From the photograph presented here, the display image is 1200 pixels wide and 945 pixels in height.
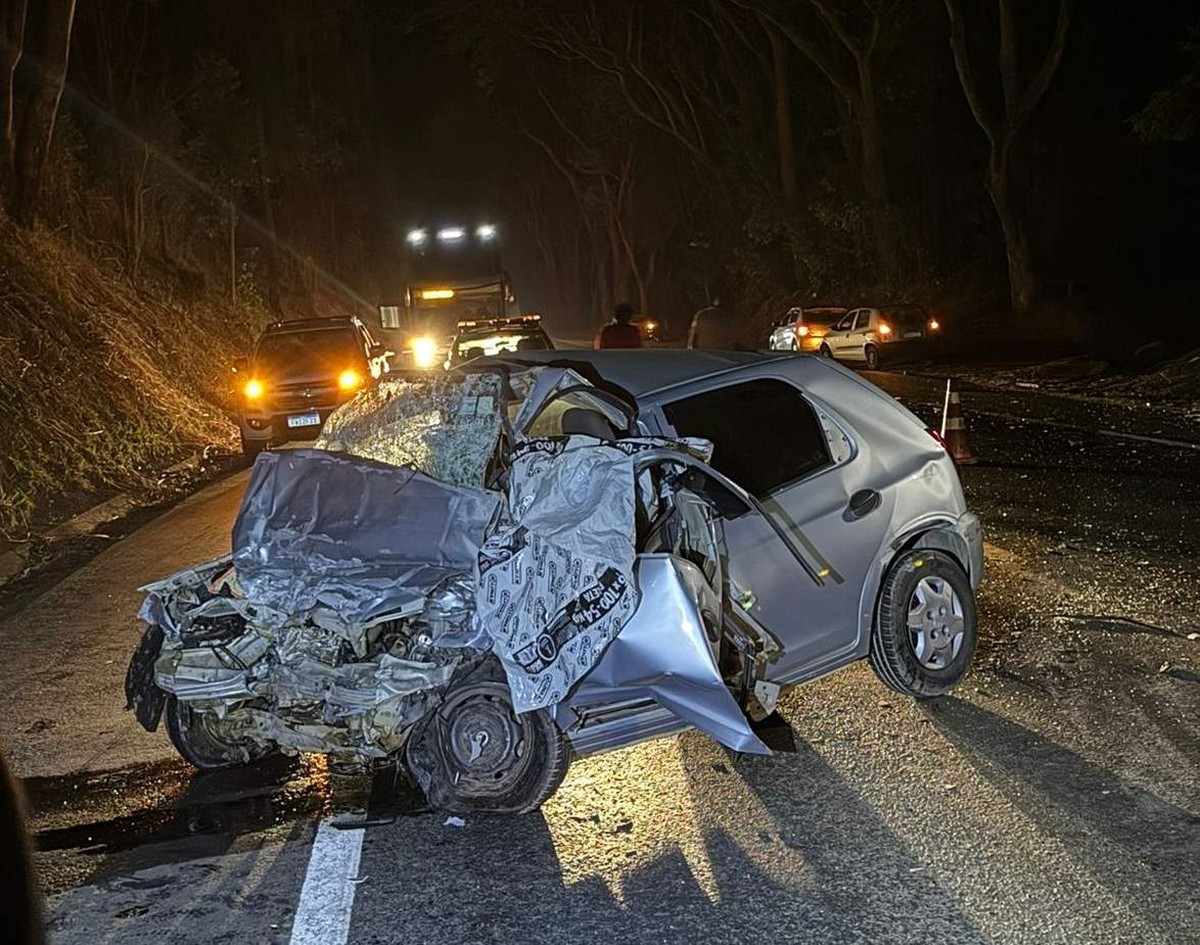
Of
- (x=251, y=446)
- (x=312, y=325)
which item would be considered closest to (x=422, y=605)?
(x=251, y=446)

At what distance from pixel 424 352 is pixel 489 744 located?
76.0ft

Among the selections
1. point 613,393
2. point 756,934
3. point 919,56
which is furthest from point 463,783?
point 919,56

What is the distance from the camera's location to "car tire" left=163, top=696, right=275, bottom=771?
224 inches

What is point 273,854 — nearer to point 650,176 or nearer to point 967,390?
point 967,390

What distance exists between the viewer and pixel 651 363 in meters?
6.65

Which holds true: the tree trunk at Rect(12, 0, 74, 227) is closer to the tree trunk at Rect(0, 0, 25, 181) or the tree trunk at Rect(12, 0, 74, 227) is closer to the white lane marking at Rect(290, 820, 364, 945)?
the tree trunk at Rect(0, 0, 25, 181)

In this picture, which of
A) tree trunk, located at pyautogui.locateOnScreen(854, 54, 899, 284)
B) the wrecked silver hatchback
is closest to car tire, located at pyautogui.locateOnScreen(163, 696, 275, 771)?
the wrecked silver hatchback

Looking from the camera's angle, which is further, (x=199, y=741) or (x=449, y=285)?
(x=449, y=285)

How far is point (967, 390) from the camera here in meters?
24.5

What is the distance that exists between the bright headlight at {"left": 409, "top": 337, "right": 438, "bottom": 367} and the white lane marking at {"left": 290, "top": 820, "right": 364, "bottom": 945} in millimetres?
20590

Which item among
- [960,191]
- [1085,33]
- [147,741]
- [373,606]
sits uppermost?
[1085,33]

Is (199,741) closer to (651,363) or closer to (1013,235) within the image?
(651,363)

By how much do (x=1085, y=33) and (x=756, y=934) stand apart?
1442 inches

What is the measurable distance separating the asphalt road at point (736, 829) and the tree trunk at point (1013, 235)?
25.9 metres
